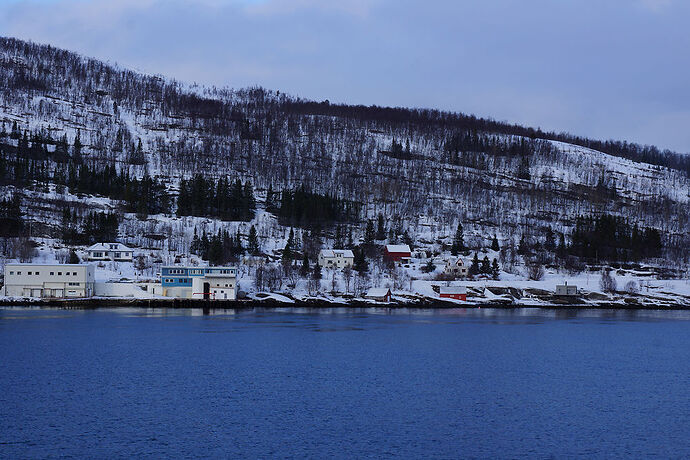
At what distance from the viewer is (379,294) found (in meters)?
69.0

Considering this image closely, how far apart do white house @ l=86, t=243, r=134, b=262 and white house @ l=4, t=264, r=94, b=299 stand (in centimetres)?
1037

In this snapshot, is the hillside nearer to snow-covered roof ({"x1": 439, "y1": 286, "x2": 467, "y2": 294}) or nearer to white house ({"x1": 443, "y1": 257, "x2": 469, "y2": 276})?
white house ({"x1": 443, "y1": 257, "x2": 469, "y2": 276})

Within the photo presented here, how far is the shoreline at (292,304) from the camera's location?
199ft

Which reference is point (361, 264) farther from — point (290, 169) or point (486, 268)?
point (290, 169)

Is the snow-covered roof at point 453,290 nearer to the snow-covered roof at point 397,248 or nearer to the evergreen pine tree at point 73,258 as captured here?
the snow-covered roof at point 397,248

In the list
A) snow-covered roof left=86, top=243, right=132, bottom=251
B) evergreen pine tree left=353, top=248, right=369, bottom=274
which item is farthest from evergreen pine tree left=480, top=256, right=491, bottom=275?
snow-covered roof left=86, top=243, right=132, bottom=251

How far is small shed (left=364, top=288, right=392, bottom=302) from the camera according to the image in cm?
6769

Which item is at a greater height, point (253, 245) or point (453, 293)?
point (253, 245)

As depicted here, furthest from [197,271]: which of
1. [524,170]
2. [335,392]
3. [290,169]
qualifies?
[524,170]

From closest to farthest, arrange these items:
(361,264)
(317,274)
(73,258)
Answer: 1. (73,258)
2. (317,274)
3. (361,264)

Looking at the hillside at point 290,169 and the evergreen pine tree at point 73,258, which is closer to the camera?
the evergreen pine tree at point 73,258

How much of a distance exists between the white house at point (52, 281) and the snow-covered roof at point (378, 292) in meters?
25.9

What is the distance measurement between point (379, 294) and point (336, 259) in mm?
11215

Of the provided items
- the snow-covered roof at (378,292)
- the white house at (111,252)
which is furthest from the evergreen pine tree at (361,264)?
the white house at (111,252)
